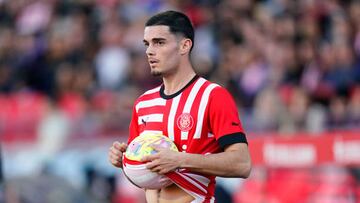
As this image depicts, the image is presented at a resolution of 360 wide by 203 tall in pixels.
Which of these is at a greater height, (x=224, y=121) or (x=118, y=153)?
(x=224, y=121)

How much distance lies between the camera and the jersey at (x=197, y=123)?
6488 mm

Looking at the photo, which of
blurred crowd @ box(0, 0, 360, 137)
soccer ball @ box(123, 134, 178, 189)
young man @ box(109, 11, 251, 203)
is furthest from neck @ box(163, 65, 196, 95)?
blurred crowd @ box(0, 0, 360, 137)

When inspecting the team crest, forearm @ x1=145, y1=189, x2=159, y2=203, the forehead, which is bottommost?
forearm @ x1=145, y1=189, x2=159, y2=203

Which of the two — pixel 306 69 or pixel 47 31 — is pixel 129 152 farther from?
pixel 47 31

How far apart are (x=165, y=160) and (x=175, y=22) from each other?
38.1 inches

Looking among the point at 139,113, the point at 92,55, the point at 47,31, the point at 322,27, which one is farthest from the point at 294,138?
the point at 47,31

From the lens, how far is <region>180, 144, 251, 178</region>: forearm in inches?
249

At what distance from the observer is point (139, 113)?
272 inches

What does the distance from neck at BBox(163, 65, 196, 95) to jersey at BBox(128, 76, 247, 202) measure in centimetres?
3

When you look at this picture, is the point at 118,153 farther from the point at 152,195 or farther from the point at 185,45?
the point at 185,45

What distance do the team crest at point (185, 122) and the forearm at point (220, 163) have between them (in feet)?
0.96

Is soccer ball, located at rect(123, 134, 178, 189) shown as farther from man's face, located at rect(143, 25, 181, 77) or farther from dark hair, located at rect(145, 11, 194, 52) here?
dark hair, located at rect(145, 11, 194, 52)

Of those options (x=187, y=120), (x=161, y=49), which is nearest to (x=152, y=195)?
(x=187, y=120)

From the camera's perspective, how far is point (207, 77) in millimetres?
13781
